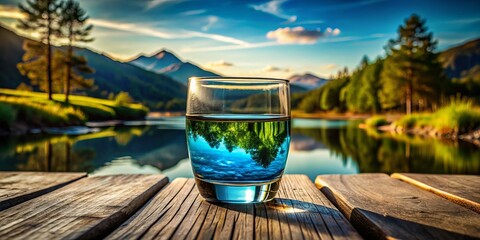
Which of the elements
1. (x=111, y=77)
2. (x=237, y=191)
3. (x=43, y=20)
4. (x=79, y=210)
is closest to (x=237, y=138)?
(x=237, y=191)

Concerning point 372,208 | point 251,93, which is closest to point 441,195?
point 372,208

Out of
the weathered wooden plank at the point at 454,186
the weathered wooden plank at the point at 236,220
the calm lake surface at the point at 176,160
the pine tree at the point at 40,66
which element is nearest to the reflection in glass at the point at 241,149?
the weathered wooden plank at the point at 236,220

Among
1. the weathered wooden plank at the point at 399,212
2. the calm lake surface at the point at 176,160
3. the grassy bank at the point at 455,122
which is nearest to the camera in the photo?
the weathered wooden plank at the point at 399,212

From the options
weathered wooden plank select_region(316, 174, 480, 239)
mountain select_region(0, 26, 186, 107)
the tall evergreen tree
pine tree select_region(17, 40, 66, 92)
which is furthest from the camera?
mountain select_region(0, 26, 186, 107)

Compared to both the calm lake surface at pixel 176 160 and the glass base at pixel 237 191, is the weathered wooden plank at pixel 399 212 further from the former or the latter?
the calm lake surface at pixel 176 160

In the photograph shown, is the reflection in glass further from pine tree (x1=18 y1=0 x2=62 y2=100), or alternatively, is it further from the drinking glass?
pine tree (x1=18 y1=0 x2=62 y2=100)

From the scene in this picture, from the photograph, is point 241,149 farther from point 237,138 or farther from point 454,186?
point 454,186

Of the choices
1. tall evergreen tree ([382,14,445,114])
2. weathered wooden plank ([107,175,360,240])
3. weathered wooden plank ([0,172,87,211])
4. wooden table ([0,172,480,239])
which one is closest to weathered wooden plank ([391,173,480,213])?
wooden table ([0,172,480,239])
